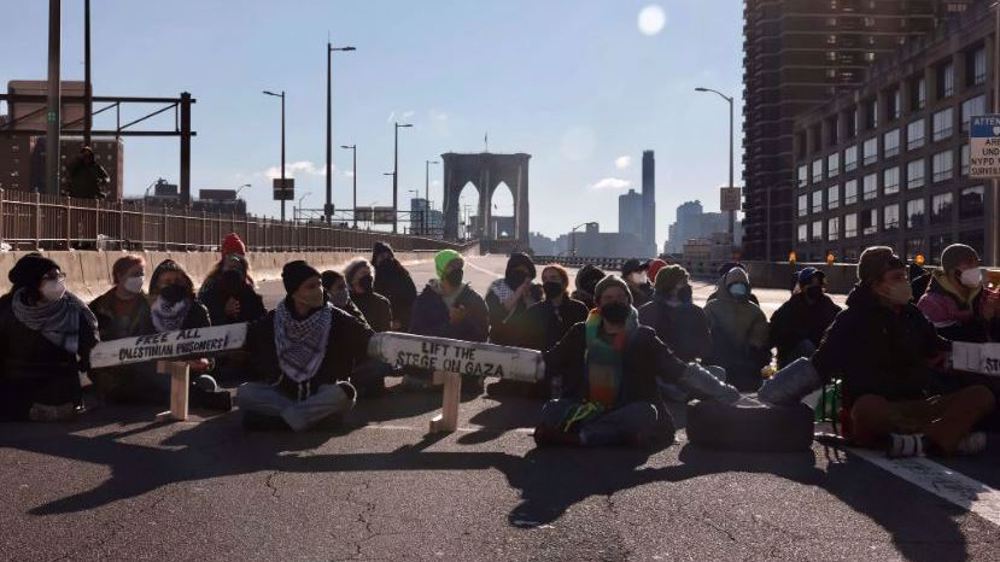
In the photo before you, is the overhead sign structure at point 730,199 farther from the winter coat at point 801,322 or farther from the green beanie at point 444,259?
the green beanie at point 444,259

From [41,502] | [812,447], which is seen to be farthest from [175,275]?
[812,447]

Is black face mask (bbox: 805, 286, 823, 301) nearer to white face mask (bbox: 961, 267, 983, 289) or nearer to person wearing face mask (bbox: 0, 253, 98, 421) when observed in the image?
white face mask (bbox: 961, 267, 983, 289)

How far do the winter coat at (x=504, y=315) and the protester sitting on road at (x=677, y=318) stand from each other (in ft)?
3.86

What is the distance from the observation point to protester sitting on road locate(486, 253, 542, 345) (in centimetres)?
1232

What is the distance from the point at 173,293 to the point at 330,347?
7.54 ft

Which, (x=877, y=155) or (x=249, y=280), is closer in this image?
(x=249, y=280)

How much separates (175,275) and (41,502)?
4.55 meters

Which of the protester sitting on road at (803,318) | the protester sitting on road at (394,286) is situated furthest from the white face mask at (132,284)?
the protester sitting on road at (803,318)

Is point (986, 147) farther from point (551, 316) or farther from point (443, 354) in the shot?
point (443, 354)

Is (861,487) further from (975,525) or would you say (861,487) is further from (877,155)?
(877,155)

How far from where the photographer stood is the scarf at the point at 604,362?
8711 millimetres

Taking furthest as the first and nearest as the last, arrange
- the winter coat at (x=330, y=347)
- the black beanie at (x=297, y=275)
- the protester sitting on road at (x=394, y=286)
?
1. the protester sitting on road at (x=394, y=286)
2. the winter coat at (x=330, y=347)
3. the black beanie at (x=297, y=275)

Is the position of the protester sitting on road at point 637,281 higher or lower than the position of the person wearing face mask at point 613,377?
higher

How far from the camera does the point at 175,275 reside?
10.9 metres
